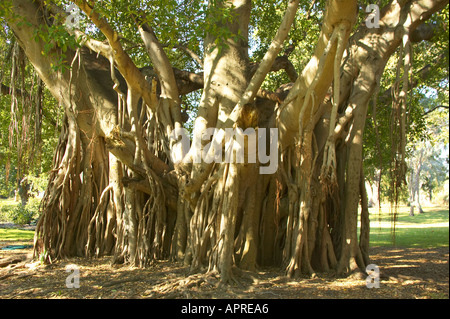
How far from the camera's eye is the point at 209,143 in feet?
20.5

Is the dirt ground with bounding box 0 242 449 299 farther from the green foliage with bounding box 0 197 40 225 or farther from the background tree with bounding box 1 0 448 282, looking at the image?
the green foliage with bounding box 0 197 40 225

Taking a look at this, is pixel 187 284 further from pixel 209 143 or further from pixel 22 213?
pixel 22 213

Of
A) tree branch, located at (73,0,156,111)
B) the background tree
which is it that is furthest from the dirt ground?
tree branch, located at (73,0,156,111)

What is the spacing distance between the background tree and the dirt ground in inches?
11.3

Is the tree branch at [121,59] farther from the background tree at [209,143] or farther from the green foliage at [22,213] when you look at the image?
the green foliage at [22,213]

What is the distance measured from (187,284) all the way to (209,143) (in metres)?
2.19

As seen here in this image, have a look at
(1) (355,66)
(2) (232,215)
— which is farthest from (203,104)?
(1) (355,66)

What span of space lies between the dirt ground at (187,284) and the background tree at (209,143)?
29 centimetres

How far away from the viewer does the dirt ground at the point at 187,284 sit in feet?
15.7

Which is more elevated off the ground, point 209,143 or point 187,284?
point 209,143

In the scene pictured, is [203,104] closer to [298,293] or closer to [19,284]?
[298,293]

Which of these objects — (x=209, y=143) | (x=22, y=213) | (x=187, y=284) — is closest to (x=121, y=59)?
(x=209, y=143)

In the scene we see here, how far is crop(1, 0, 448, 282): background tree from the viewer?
5.47 m

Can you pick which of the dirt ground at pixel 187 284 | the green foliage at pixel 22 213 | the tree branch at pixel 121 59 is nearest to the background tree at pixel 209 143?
the tree branch at pixel 121 59
